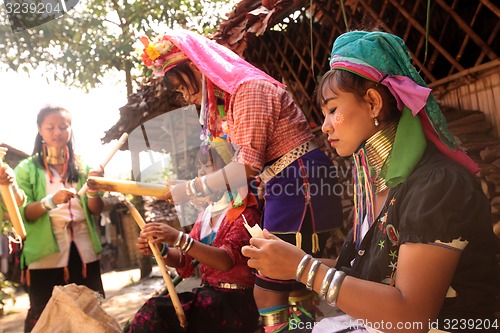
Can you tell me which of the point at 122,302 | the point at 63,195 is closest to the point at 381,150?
the point at 63,195

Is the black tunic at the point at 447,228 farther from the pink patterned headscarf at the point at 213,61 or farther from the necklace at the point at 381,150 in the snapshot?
the pink patterned headscarf at the point at 213,61

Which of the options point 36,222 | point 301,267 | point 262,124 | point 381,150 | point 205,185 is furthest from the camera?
point 36,222

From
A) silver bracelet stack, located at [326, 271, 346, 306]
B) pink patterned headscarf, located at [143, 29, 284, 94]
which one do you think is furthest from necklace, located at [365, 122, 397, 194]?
pink patterned headscarf, located at [143, 29, 284, 94]

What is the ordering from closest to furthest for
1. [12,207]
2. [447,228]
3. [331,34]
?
[447,228] → [12,207] → [331,34]

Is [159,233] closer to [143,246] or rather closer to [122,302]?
[143,246]

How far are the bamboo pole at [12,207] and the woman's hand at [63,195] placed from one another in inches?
A: 9.8

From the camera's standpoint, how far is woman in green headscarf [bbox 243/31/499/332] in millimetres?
1092

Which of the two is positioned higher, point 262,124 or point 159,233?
point 262,124

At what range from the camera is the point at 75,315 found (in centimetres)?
216

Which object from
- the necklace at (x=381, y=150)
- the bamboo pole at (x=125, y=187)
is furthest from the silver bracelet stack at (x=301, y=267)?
the bamboo pole at (x=125, y=187)

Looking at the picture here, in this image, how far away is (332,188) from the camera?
2.15 metres

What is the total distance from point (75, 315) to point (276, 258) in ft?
4.58

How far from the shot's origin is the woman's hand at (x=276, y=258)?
3.99 feet

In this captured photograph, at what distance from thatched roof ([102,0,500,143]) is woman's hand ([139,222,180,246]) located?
1143mm
